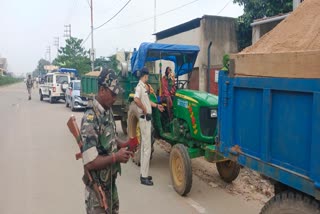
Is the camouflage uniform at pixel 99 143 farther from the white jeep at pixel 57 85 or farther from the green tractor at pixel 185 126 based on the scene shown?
the white jeep at pixel 57 85

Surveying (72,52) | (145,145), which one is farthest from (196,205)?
(72,52)

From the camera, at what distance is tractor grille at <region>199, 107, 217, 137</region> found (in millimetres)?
6273

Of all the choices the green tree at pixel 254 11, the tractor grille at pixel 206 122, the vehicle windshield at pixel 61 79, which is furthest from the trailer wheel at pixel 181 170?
the vehicle windshield at pixel 61 79

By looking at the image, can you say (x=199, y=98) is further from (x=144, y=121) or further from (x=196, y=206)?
(x=196, y=206)

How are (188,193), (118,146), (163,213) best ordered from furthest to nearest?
1. (188,193)
2. (163,213)
3. (118,146)

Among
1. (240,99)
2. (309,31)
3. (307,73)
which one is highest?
(309,31)

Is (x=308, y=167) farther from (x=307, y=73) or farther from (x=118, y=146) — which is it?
(x=118, y=146)

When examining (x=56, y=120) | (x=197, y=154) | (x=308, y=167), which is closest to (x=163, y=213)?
(x=197, y=154)

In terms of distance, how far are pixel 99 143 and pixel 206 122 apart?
142 inches

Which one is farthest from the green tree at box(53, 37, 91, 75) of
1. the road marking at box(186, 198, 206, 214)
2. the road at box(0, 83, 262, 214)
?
the road marking at box(186, 198, 206, 214)

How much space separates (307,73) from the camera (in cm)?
256

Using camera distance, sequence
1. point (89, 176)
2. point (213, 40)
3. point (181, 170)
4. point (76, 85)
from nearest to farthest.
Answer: point (89, 176)
point (181, 170)
point (213, 40)
point (76, 85)

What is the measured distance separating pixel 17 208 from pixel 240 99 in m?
3.69

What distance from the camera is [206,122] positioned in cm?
631
